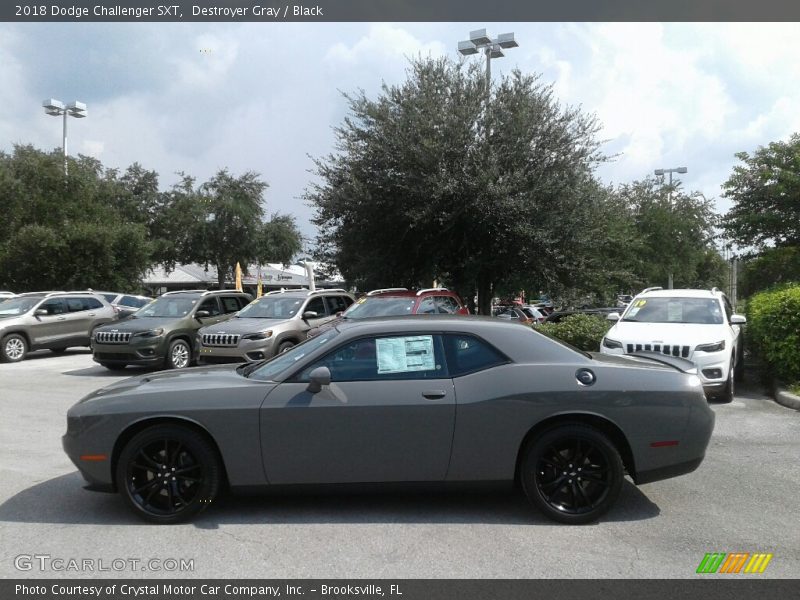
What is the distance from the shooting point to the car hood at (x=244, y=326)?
13055mm

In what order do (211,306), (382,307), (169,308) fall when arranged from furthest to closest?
(211,306) → (169,308) → (382,307)

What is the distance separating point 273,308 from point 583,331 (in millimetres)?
6040

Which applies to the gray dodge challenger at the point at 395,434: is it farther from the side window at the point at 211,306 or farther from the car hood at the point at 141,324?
the side window at the point at 211,306

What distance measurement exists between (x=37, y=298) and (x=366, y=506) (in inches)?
598

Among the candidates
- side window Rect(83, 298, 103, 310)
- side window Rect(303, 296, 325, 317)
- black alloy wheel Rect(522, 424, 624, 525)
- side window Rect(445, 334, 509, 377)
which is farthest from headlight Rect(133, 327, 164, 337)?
black alloy wheel Rect(522, 424, 624, 525)

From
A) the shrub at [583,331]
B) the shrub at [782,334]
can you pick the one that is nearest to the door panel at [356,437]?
the shrub at [782,334]

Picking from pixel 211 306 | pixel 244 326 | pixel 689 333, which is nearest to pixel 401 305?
pixel 244 326

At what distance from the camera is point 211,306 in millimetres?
15766

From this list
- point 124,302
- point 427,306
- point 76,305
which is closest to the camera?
point 427,306

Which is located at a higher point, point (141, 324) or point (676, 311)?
point (676, 311)

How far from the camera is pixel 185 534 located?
15.8 feet

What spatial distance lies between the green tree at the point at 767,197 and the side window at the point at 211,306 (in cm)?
1241

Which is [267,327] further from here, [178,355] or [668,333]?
[668,333]
